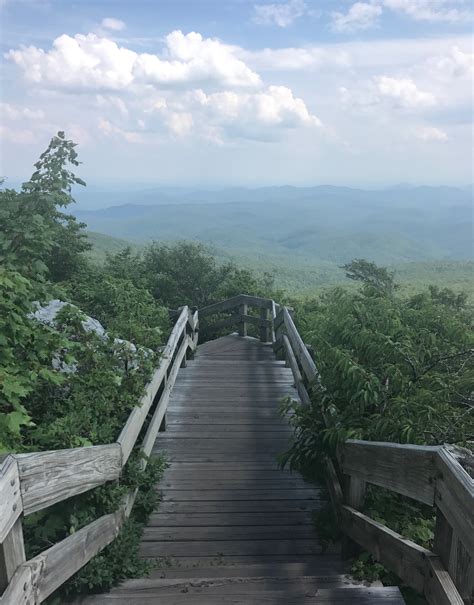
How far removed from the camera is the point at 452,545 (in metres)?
2.08

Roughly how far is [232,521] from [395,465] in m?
1.88

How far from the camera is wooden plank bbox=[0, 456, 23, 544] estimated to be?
6.11ft

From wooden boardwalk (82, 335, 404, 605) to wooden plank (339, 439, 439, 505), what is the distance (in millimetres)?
608

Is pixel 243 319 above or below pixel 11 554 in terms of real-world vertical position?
below

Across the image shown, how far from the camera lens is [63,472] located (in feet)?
8.30

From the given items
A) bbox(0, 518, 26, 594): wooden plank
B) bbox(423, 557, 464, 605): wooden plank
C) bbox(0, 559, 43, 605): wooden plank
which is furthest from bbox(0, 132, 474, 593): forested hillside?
bbox(423, 557, 464, 605): wooden plank

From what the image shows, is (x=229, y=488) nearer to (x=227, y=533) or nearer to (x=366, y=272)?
(x=227, y=533)

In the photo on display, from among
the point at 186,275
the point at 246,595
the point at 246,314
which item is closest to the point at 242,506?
the point at 246,595

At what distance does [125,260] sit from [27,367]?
33.2 ft

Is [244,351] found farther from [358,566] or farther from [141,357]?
[358,566]

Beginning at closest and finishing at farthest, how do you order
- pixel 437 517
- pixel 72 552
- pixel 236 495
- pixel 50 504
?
pixel 437 517
pixel 50 504
pixel 72 552
pixel 236 495

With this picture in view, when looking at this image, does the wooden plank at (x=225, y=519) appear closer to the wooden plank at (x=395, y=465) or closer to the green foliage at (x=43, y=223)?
the wooden plank at (x=395, y=465)

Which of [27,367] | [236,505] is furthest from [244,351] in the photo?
[27,367]

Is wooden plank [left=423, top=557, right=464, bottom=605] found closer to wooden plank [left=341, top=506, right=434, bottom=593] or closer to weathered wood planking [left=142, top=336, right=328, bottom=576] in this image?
wooden plank [left=341, top=506, right=434, bottom=593]
